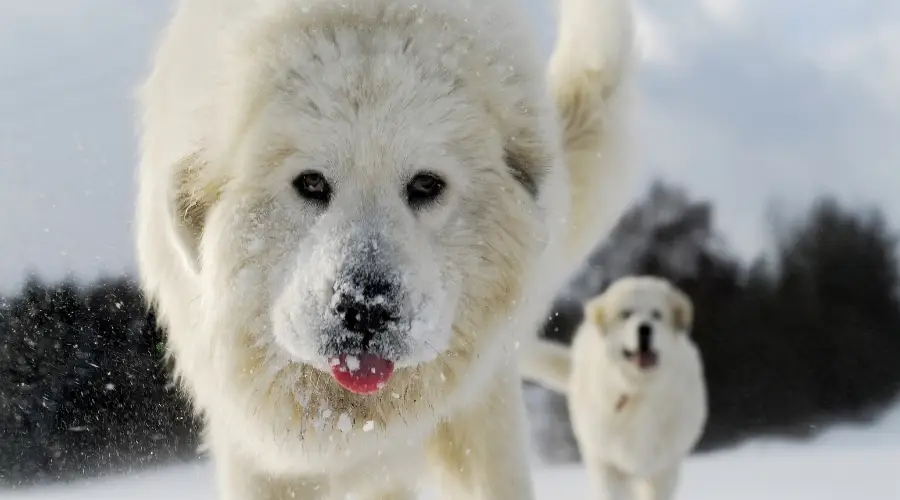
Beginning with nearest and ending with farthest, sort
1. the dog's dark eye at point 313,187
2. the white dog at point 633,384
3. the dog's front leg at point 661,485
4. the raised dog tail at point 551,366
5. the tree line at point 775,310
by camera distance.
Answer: the dog's dark eye at point 313,187, the dog's front leg at point 661,485, the white dog at point 633,384, the raised dog tail at point 551,366, the tree line at point 775,310

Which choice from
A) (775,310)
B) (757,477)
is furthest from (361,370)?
(775,310)

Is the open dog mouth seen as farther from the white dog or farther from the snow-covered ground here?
the snow-covered ground

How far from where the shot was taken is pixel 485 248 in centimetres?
175

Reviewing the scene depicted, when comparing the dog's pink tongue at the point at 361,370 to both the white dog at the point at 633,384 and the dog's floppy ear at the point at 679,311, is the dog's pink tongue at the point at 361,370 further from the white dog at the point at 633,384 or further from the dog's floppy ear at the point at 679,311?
the dog's floppy ear at the point at 679,311

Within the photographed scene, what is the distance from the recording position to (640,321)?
496 centimetres

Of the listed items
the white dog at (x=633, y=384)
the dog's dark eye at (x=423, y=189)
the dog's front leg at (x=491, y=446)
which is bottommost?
the white dog at (x=633, y=384)

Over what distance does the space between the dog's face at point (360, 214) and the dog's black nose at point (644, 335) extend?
133 inches

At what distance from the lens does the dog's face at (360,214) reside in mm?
1502

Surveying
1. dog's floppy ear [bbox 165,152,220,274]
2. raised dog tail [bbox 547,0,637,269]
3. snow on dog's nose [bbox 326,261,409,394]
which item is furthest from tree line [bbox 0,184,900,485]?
snow on dog's nose [bbox 326,261,409,394]

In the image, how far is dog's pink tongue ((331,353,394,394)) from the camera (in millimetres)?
1537

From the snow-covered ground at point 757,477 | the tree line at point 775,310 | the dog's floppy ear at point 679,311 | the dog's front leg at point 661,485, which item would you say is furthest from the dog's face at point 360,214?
the tree line at point 775,310

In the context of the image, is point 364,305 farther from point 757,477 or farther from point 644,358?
point 757,477

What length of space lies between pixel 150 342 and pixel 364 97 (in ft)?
15.7

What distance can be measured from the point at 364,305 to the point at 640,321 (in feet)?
12.2
